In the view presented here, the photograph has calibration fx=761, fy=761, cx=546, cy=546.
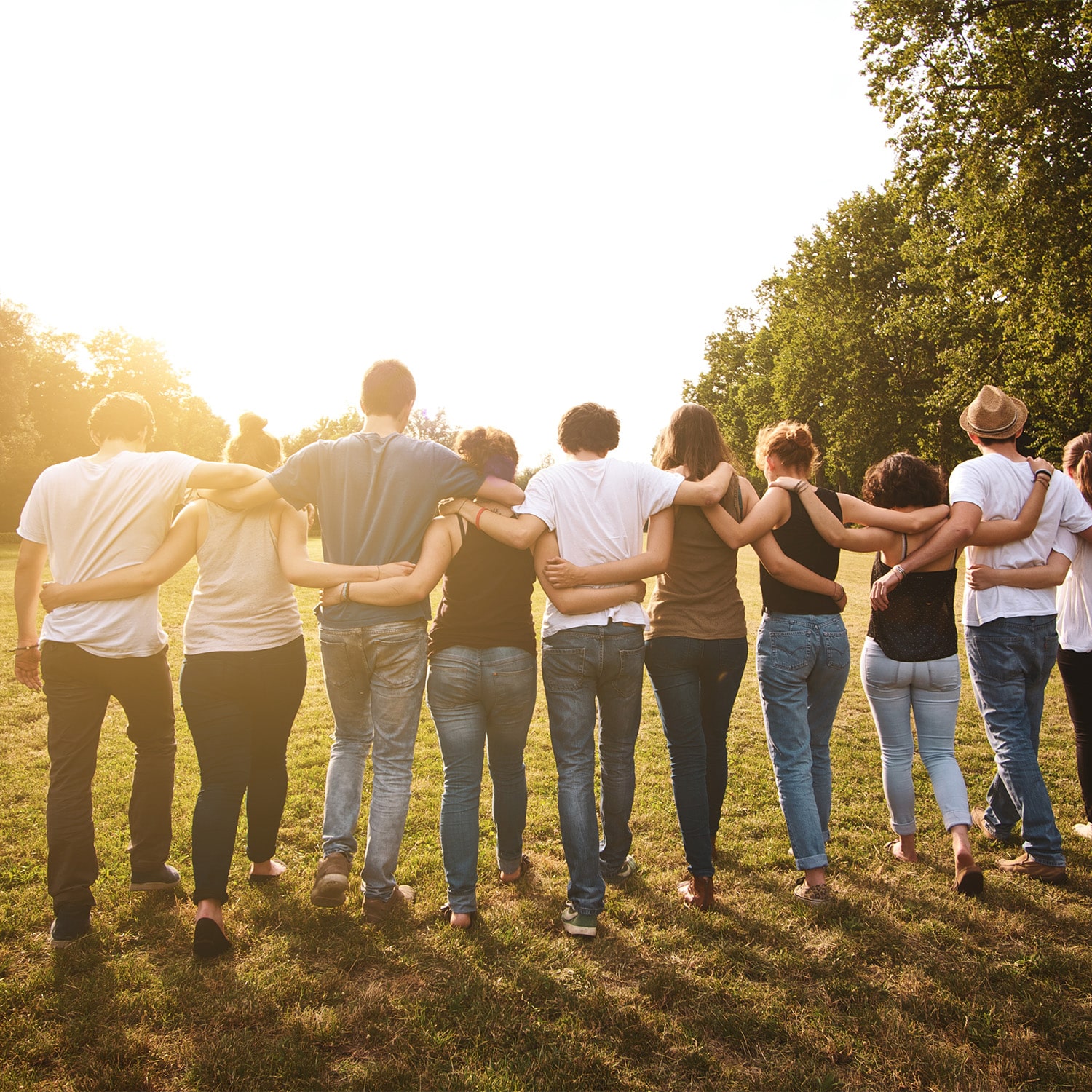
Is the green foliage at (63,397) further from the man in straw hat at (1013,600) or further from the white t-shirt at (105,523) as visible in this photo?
the man in straw hat at (1013,600)

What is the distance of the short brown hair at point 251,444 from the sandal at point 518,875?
8.34 feet

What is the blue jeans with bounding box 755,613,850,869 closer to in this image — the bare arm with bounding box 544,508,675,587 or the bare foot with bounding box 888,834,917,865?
the bare foot with bounding box 888,834,917,865

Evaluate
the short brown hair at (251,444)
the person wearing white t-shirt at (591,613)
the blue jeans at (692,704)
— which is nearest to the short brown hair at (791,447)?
the person wearing white t-shirt at (591,613)

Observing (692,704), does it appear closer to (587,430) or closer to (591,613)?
(591,613)

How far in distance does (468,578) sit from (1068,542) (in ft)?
11.6

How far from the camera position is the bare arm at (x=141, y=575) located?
11.8 ft

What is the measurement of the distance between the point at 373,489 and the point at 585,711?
4.83 feet

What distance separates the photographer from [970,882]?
3.85 m

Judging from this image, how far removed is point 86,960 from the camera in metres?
3.26

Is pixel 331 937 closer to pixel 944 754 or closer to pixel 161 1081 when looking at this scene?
pixel 161 1081

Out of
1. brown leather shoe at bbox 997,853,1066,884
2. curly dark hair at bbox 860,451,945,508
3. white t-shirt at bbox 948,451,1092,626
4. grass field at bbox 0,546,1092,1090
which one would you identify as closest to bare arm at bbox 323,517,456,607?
grass field at bbox 0,546,1092,1090

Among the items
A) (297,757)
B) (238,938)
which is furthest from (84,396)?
(238,938)

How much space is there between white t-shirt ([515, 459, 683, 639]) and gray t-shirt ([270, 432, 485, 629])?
0.38 metres

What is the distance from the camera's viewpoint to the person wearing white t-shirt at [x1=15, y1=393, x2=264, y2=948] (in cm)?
353
